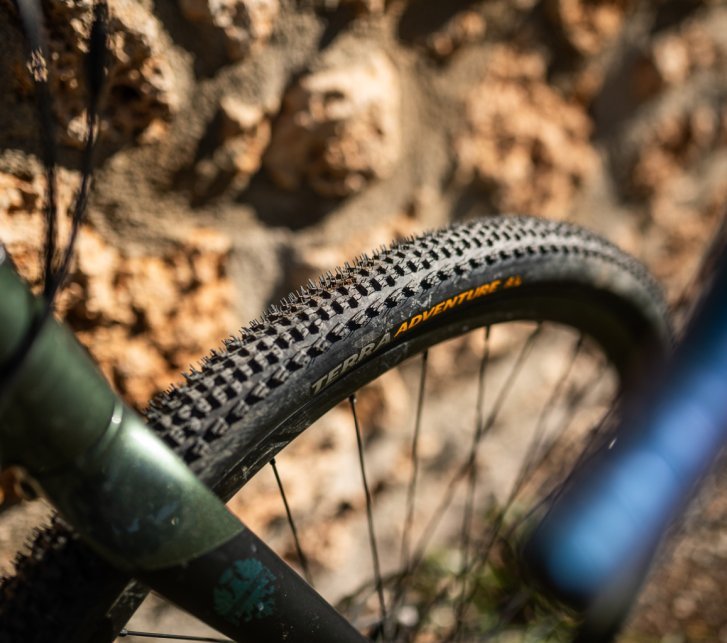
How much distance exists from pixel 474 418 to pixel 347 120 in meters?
0.65

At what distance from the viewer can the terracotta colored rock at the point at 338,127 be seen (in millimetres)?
902

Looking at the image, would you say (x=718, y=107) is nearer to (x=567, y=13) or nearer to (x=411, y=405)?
(x=567, y=13)

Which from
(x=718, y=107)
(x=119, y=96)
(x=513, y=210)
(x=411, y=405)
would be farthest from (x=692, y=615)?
(x=119, y=96)

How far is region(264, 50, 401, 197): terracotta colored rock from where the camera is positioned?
90cm

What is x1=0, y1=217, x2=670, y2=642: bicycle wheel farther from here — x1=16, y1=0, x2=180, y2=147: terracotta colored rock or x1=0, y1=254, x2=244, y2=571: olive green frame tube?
x1=16, y1=0, x2=180, y2=147: terracotta colored rock

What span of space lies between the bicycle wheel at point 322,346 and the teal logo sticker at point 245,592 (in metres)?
0.07

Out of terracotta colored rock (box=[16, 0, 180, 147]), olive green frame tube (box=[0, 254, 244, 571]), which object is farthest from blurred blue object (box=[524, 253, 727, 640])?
terracotta colored rock (box=[16, 0, 180, 147])

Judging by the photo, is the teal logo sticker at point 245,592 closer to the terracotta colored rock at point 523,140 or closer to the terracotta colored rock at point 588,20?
the terracotta colored rock at point 523,140

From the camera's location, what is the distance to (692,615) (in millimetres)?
1309

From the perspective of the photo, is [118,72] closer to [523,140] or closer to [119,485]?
[119,485]

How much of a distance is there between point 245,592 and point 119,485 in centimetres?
14

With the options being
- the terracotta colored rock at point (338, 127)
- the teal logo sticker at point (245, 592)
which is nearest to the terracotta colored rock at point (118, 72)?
the terracotta colored rock at point (338, 127)

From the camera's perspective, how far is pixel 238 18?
79cm

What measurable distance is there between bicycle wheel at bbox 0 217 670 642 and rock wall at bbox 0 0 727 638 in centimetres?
27
